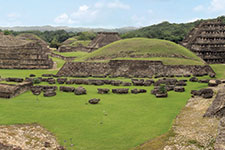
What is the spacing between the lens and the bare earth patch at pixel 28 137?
11688 mm

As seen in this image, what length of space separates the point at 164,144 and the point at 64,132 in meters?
5.21

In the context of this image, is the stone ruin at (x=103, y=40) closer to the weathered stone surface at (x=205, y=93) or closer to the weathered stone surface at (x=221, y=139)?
the weathered stone surface at (x=205, y=93)

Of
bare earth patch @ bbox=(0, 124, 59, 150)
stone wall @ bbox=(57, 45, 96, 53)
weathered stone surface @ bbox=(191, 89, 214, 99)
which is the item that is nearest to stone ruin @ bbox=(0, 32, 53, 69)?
weathered stone surface @ bbox=(191, 89, 214, 99)

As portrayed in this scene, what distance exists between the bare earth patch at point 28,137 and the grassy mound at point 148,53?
2716 cm

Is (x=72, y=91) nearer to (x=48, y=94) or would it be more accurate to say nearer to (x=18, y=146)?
(x=48, y=94)

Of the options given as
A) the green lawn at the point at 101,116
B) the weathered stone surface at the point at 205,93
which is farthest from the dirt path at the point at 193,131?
the weathered stone surface at the point at 205,93

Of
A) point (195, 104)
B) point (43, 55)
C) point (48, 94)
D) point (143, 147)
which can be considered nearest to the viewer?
point (143, 147)

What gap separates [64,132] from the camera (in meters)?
13.0

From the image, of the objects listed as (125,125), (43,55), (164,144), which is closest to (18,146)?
(125,125)

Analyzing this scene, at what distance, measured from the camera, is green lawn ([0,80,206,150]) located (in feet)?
39.8

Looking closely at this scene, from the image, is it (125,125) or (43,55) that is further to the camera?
(43,55)

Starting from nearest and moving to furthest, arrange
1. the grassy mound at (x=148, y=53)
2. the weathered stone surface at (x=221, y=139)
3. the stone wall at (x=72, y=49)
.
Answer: the weathered stone surface at (x=221, y=139), the grassy mound at (x=148, y=53), the stone wall at (x=72, y=49)

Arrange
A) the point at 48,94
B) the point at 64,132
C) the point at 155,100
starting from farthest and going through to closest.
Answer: the point at 48,94, the point at 155,100, the point at 64,132

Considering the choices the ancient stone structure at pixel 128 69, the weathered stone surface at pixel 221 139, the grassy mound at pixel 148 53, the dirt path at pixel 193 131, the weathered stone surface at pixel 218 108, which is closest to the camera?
the weathered stone surface at pixel 221 139
